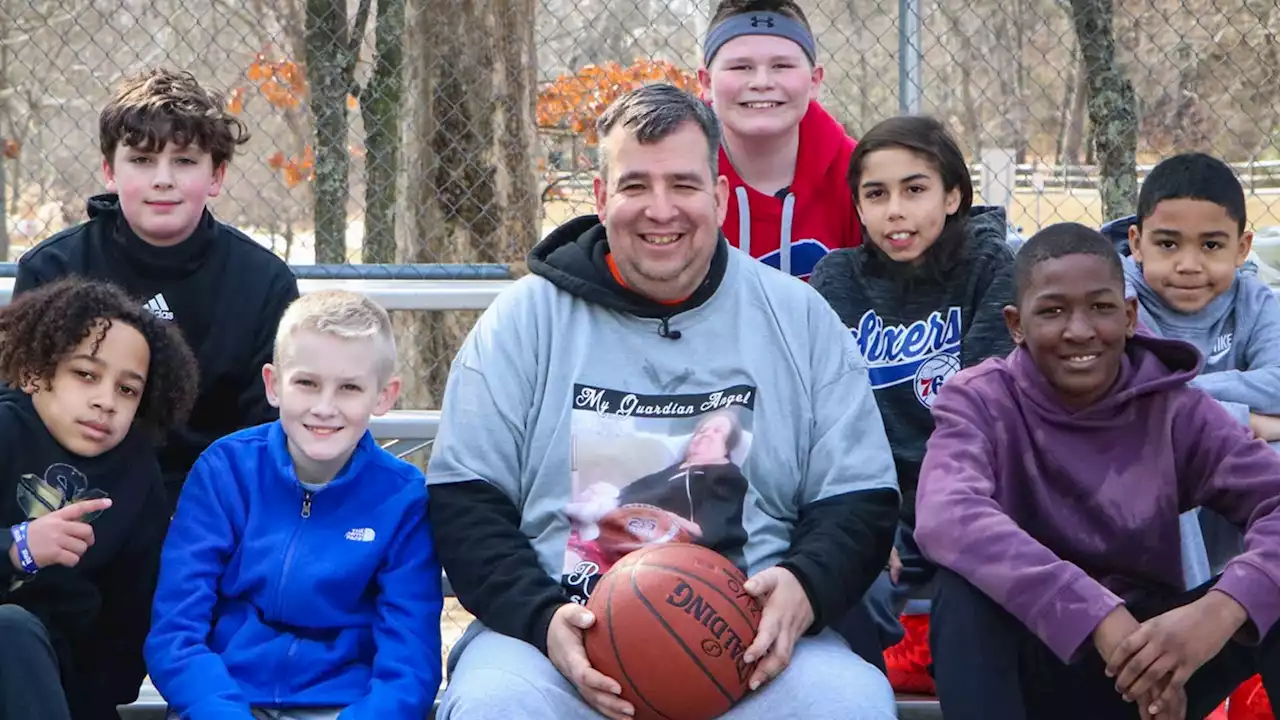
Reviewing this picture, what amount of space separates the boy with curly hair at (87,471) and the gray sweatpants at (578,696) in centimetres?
80

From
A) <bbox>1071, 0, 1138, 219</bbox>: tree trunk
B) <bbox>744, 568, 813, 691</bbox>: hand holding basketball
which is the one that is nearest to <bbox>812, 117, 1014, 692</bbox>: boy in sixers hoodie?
<bbox>744, 568, 813, 691</bbox>: hand holding basketball

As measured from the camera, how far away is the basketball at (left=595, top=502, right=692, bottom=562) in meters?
2.91

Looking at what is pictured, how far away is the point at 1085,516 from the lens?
290 centimetres

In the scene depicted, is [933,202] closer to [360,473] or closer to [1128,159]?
[360,473]

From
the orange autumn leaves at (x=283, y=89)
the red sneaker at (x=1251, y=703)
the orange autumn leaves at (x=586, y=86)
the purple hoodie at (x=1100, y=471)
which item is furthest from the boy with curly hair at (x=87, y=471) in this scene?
the orange autumn leaves at (x=283, y=89)

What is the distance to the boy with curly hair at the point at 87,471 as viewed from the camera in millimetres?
2934

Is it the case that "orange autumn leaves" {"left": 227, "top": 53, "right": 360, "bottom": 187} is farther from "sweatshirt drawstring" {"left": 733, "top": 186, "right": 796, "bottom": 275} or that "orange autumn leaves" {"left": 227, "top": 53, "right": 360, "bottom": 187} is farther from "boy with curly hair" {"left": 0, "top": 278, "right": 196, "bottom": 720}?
"boy with curly hair" {"left": 0, "top": 278, "right": 196, "bottom": 720}

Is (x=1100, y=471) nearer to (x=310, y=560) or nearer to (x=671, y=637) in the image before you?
(x=671, y=637)

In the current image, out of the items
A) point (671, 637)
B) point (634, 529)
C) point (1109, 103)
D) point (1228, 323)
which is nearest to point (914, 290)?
point (1228, 323)

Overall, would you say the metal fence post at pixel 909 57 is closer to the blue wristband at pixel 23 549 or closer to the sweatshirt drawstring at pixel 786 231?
the sweatshirt drawstring at pixel 786 231

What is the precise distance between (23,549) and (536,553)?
3.23 feet

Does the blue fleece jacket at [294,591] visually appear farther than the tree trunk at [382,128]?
No

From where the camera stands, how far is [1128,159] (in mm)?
7781

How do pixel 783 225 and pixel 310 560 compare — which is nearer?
pixel 310 560
